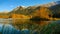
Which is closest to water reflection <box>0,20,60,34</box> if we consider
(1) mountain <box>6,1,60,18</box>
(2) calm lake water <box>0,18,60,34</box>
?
(2) calm lake water <box>0,18,60,34</box>

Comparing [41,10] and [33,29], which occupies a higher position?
[41,10]

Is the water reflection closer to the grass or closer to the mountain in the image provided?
the grass

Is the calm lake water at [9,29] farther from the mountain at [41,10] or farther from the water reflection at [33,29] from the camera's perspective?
the mountain at [41,10]

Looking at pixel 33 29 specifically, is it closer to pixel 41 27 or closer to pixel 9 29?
pixel 41 27

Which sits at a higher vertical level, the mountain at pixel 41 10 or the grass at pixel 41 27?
the mountain at pixel 41 10

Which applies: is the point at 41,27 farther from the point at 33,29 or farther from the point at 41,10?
the point at 41,10

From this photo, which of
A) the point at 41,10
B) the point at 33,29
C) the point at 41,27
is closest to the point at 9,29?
the point at 33,29

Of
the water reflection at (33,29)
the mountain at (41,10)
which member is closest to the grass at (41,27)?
the water reflection at (33,29)

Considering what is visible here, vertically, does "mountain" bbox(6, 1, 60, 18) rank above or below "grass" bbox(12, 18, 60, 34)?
above

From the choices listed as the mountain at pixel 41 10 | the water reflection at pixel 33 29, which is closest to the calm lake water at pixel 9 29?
the water reflection at pixel 33 29

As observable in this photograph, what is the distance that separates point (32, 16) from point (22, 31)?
40 cm

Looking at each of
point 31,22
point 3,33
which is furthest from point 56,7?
point 3,33

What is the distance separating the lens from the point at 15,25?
6.50 meters

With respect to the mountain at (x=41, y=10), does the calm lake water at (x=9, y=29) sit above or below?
below
